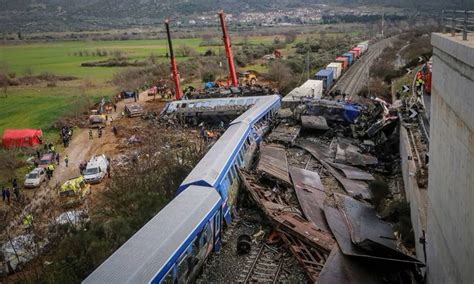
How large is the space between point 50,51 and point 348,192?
9789 cm

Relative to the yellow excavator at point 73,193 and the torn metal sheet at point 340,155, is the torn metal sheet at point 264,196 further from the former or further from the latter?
the yellow excavator at point 73,193

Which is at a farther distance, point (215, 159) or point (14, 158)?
point (14, 158)

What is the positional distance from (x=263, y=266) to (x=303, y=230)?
5.78ft

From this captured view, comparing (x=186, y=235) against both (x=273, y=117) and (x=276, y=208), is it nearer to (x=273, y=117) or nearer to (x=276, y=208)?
(x=276, y=208)

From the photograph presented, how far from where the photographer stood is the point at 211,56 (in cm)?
8112

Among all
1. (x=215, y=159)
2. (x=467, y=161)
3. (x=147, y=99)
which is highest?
(x=467, y=161)

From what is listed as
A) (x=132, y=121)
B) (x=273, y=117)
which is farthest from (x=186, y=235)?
(x=132, y=121)

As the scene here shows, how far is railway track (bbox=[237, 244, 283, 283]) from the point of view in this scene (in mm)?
12242

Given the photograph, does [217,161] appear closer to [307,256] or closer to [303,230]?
[303,230]

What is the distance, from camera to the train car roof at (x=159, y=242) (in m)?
8.99

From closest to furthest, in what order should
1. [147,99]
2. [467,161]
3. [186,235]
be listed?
[467,161] < [186,235] < [147,99]

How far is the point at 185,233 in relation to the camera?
10.9 metres

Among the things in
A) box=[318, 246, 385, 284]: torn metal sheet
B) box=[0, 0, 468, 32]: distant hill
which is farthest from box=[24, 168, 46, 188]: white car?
box=[0, 0, 468, 32]: distant hill

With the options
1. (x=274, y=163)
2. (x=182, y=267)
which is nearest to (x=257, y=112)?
(x=274, y=163)
